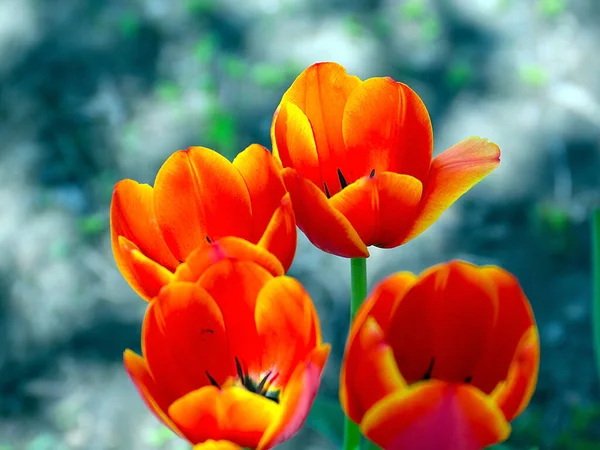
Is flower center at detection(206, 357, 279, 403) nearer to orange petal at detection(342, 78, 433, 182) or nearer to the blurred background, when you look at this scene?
orange petal at detection(342, 78, 433, 182)

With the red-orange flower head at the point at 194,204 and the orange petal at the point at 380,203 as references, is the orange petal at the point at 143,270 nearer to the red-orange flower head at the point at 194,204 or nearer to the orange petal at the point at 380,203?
the red-orange flower head at the point at 194,204

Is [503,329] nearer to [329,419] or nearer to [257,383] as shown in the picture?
[257,383]

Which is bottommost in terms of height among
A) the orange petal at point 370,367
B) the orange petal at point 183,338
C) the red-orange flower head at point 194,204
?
the orange petal at point 370,367

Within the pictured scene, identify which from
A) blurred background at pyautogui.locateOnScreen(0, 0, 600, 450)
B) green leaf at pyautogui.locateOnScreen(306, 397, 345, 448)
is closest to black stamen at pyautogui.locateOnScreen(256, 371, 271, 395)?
green leaf at pyautogui.locateOnScreen(306, 397, 345, 448)

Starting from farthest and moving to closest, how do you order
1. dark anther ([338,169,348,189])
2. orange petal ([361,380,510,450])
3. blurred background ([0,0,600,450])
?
blurred background ([0,0,600,450]) → dark anther ([338,169,348,189]) → orange petal ([361,380,510,450])

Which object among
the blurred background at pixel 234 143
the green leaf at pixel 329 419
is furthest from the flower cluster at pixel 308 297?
the blurred background at pixel 234 143

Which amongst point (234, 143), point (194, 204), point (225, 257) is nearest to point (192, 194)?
point (194, 204)

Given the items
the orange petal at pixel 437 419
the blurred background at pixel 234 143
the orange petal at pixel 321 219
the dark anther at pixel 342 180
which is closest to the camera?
the orange petal at pixel 437 419
